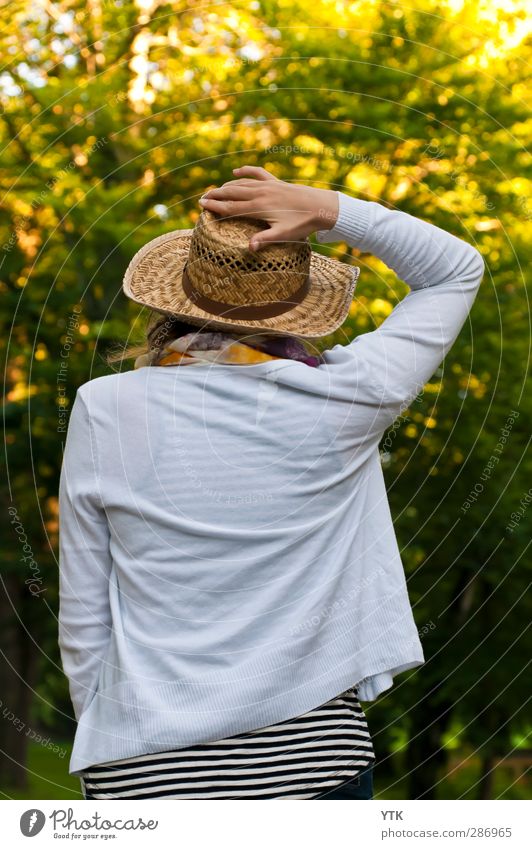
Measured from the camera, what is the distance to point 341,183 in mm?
6449

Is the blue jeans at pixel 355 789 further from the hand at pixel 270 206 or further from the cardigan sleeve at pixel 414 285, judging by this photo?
the hand at pixel 270 206

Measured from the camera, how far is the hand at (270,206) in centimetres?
196

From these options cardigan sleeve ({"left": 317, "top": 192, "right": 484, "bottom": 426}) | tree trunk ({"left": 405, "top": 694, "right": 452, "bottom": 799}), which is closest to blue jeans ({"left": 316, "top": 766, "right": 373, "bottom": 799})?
cardigan sleeve ({"left": 317, "top": 192, "right": 484, "bottom": 426})

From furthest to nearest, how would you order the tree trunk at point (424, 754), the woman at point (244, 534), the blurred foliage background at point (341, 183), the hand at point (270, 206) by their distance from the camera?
the tree trunk at point (424, 754)
the blurred foliage background at point (341, 183)
the hand at point (270, 206)
the woman at point (244, 534)

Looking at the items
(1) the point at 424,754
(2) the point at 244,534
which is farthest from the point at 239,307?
(1) the point at 424,754

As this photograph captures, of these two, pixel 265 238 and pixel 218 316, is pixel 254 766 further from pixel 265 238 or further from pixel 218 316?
pixel 265 238

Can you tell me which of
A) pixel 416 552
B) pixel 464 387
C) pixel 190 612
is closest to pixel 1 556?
pixel 416 552

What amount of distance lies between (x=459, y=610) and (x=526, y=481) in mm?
1283

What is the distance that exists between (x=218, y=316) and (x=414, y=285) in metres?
0.38

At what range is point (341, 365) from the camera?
74.9 inches

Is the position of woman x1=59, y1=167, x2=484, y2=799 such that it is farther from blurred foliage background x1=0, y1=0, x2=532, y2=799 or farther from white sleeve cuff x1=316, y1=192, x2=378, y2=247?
blurred foliage background x1=0, y1=0, x2=532, y2=799

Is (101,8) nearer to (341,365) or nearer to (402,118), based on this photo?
(402,118)

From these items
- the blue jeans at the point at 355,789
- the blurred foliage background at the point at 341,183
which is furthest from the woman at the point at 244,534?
the blurred foliage background at the point at 341,183

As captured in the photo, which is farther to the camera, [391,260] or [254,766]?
[391,260]
